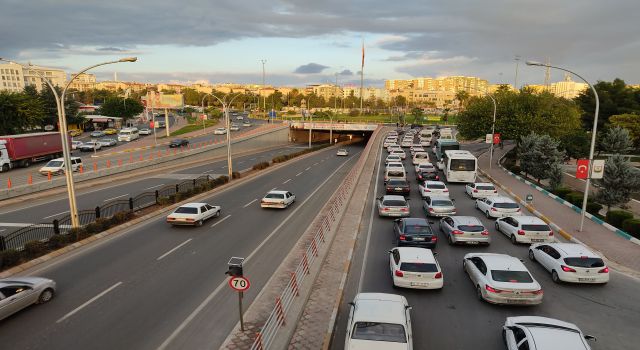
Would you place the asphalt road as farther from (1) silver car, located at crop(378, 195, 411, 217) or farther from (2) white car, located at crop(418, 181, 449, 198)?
(2) white car, located at crop(418, 181, 449, 198)

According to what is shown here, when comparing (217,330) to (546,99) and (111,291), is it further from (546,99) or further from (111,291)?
(546,99)

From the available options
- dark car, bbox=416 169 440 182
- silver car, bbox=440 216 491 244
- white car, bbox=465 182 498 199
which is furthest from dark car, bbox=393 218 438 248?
dark car, bbox=416 169 440 182

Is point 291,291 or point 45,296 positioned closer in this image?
point 45,296

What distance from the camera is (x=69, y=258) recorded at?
16359mm

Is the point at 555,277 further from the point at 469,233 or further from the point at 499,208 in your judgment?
the point at 499,208

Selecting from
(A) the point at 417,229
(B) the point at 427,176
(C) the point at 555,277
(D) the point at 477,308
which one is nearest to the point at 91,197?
(A) the point at 417,229

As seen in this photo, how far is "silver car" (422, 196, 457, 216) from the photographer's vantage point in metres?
22.7

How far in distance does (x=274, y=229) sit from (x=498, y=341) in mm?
13035

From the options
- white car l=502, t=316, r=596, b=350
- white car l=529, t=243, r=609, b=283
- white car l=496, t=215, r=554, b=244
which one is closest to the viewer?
white car l=502, t=316, r=596, b=350

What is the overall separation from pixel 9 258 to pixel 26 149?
31060 mm

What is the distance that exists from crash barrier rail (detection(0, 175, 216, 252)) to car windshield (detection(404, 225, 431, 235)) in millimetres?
14930

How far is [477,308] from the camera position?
12188 millimetres

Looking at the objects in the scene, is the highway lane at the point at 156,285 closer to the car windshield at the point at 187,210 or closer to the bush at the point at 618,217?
the car windshield at the point at 187,210

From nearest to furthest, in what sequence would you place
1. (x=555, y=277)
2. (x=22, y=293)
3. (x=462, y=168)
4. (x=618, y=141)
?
(x=22, y=293), (x=555, y=277), (x=462, y=168), (x=618, y=141)
